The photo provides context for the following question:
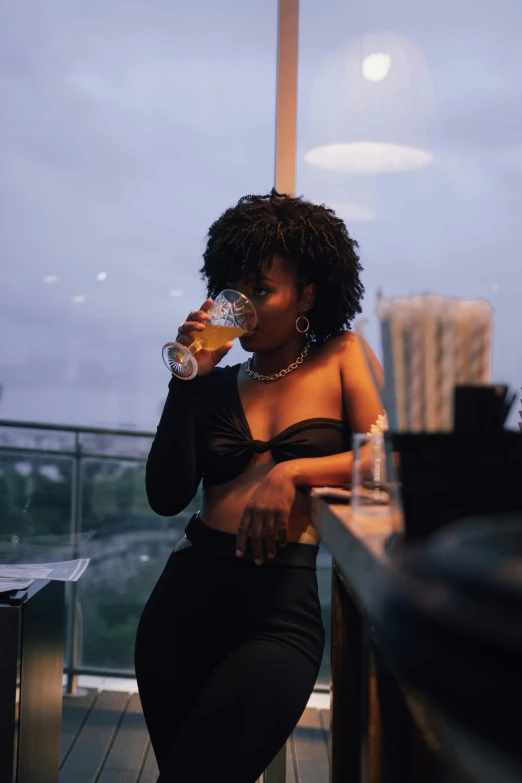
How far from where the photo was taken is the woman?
138cm

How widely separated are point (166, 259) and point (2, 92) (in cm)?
81

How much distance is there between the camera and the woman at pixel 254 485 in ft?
4.51

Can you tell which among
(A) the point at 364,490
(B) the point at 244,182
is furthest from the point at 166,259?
(A) the point at 364,490

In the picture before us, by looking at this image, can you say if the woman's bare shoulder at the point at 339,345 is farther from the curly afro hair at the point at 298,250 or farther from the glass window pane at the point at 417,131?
the glass window pane at the point at 417,131

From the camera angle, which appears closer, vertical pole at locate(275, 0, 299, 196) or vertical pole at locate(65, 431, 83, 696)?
vertical pole at locate(275, 0, 299, 196)

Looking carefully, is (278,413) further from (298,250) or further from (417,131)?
(417,131)

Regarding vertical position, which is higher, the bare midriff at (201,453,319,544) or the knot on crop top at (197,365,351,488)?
the knot on crop top at (197,365,351,488)

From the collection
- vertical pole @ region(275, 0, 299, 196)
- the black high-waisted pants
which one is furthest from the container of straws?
vertical pole @ region(275, 0, 299, 196)

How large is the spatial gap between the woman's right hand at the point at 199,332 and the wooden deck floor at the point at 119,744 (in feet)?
4.90

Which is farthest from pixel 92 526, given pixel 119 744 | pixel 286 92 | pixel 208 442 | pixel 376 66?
pixel 376 66

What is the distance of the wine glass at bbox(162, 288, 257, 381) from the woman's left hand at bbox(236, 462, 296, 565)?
12.8 inches

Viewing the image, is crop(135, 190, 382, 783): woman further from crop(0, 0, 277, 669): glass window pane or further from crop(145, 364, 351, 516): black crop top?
crop(0, 0, 277, 669): glass window pane

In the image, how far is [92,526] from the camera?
273 centimetres

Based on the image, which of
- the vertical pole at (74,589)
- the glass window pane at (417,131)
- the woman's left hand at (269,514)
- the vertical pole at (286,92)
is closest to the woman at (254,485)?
the woman's left hand at (269,514)
